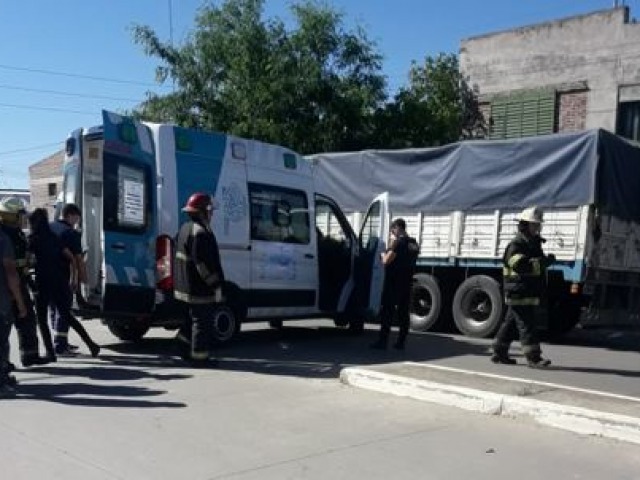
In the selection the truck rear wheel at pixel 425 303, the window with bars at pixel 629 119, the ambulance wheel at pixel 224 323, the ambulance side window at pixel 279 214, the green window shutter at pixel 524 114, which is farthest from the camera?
the green window shutter at pixel 524 114

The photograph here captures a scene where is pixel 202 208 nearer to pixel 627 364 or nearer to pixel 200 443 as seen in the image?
pixel 200 443

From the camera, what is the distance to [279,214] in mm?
11156

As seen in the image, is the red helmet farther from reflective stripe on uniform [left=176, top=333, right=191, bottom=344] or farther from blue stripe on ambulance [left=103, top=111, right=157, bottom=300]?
A: reflective stripe on uniform [left=176, top=333, right=191, bottom=344]

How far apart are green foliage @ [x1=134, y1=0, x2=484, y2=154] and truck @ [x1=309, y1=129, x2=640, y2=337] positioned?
19.8ft

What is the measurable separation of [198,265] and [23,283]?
1767 millimetres

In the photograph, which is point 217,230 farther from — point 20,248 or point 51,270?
point 20,248

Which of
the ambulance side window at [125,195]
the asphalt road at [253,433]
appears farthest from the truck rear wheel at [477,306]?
the ambulance side window at [125,195]

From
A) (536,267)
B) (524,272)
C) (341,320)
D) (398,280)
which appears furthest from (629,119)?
(524,272)

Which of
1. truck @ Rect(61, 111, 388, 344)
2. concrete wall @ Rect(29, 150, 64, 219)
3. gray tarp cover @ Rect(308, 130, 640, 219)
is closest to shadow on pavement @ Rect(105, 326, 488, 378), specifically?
truck @ Rect(61, 111, 388, 344)

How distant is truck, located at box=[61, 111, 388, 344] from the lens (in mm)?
9383

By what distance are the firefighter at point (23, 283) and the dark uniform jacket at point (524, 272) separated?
5105mm

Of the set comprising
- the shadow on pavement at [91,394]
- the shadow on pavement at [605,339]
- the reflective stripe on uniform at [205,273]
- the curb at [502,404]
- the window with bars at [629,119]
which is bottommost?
the shadow on pavement at [605,339]

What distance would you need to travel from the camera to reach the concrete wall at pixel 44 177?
39688 millimetres

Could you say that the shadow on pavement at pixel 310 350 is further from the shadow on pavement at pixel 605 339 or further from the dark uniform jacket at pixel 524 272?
the shadow on pavement at pixel 605 339
